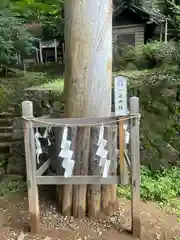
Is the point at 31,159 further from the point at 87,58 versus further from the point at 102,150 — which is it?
the point at 87,58

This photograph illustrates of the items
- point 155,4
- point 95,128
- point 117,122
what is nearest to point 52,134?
point 95,128

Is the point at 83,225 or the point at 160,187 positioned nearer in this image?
the point at 83,225

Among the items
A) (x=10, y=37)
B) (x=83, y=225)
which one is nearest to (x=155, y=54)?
(x=10, y=37)

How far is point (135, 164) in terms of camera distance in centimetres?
235

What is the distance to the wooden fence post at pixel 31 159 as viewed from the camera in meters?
2.35

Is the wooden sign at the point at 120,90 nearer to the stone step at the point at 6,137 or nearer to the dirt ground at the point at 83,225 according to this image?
the dirt ground at the point at 83,225

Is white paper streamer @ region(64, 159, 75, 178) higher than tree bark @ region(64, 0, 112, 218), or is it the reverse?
tree bark @ region(64, 0, 112, 218)

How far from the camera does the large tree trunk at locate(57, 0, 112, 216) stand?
245 centimetres

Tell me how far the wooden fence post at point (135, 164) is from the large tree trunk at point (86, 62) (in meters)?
0.40

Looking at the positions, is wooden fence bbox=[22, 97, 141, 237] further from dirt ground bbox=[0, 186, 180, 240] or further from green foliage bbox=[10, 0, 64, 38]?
green foliage bbox=[10, 0, 64, 38]

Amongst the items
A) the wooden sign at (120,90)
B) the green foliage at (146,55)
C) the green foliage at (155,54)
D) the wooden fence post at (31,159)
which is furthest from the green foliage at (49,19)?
the wooden sign at (120,90)

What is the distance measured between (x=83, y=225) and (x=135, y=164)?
2.50ft

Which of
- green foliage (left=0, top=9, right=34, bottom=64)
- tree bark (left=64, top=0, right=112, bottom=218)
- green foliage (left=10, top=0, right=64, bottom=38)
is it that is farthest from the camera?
green foliage (left=10, top=0, right=64, bottom=38)

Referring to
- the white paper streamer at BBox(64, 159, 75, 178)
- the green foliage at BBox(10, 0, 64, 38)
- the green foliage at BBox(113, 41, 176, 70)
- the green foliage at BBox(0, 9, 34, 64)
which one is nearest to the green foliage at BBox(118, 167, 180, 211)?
the white paper streamer at BBox(64, 159, 75, 178)
